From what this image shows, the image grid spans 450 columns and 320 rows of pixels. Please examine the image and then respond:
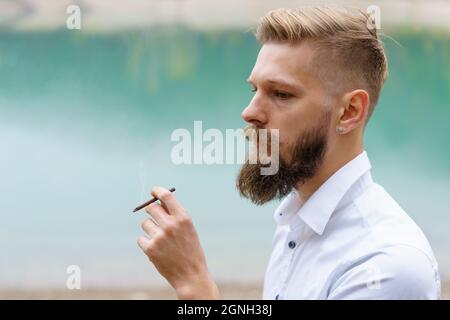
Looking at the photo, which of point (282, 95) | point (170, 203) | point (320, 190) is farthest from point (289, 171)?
point (170, 203)

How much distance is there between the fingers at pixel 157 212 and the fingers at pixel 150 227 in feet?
0.06

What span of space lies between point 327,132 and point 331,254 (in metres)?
0.34

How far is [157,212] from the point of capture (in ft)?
5.22

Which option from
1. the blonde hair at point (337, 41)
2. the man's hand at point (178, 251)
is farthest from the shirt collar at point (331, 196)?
the man's hand at point (178, 251)

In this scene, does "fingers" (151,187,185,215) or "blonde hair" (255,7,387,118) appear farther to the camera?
"blonde hair" (255,7,387,118)

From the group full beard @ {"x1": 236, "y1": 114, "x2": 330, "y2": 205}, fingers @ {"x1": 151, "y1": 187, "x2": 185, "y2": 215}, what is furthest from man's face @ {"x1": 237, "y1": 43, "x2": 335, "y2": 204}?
fingers @ {"x1": 151, "y1": 187, "x2": 185, "y2": 215}

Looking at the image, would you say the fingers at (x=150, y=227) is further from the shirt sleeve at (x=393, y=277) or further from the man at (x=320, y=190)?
the shirt sleeve at (x=393, y=277)

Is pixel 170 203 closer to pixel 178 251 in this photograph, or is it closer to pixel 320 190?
pixel 178 251

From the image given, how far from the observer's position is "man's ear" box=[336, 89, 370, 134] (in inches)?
69.6

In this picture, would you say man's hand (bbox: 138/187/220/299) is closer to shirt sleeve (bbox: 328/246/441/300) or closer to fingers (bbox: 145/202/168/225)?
fingers (bbox: 145/202/168/225)

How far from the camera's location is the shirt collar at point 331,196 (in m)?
1.69
